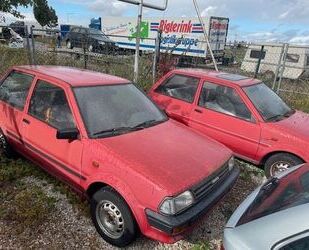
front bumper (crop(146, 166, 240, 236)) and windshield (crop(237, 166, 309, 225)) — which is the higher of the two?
windshield (crop(237, 166, 309, 225))

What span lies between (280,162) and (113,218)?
304 cm

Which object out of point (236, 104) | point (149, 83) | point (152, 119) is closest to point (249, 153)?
point (236, 104)

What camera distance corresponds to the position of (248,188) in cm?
497

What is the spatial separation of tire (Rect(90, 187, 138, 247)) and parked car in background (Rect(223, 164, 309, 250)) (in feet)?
3.69

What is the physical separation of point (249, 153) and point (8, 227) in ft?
12.4

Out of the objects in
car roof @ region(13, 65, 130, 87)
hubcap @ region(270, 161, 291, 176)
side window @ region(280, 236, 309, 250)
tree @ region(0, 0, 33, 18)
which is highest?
tree @ region(0, 0, 33, 18)

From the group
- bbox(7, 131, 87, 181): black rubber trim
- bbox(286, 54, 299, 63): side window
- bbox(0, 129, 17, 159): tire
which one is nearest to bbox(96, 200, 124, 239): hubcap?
bbox(7, 131, 87, 181): black rubber trim

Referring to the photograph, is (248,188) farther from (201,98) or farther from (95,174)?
(95,174)

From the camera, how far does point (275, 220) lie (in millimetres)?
1979

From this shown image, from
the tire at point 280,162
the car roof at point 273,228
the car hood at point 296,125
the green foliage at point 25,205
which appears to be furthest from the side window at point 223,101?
the car roof at point 273,228

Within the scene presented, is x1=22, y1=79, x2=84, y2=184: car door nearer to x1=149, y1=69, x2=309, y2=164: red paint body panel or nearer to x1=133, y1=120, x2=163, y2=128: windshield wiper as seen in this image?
x1=133, y1=120, x2=163, y2=128: windshield wiper

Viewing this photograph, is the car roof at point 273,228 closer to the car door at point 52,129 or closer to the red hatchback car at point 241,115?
the car door at point 52,129

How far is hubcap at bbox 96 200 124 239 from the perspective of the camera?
3.28 m

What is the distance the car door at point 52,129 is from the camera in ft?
12.1
